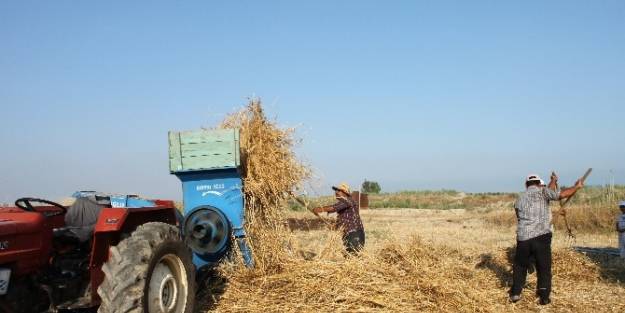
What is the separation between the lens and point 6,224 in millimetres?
4215

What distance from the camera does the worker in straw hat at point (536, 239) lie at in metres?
7.22

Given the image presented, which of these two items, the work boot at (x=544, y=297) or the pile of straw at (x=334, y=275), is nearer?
the pile of straw at (x=334, y=275)

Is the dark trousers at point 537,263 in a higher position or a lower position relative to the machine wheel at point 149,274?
lower

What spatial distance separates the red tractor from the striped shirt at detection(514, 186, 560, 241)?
4388 millimetres

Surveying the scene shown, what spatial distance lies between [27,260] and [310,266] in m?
3.26

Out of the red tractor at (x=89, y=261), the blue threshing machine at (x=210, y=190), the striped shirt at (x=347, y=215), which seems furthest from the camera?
the striped shirt at (x=347, y=215)

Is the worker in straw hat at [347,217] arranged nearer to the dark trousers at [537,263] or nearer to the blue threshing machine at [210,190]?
the blue threshing machine at [210,190]

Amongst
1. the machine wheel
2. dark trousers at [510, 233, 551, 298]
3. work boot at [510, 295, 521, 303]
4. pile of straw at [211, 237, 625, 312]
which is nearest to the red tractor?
the machine wheel

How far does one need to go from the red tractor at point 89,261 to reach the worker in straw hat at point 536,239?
14.0 ft

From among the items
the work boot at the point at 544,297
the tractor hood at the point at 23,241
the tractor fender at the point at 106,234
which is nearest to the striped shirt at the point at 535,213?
the work boot at the point at 544,297

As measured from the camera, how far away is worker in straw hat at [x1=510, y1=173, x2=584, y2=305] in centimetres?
722

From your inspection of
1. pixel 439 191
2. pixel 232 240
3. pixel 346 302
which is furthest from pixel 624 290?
pixel 439 191

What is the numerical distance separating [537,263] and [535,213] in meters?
0.63

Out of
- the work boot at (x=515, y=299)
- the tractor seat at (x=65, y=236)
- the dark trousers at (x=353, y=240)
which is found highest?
the tractor seat at (x=65, y=236)
